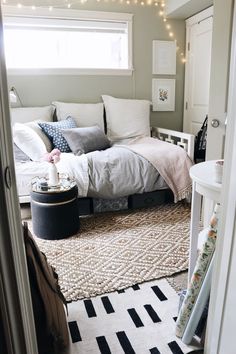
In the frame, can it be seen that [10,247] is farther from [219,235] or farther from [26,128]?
[26,128]

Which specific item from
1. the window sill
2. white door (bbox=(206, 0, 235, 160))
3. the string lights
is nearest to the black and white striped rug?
white door (bbox=(206, 0, 235, 160))

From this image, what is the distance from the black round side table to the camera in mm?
2283

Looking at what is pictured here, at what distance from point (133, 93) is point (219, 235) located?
127 inches

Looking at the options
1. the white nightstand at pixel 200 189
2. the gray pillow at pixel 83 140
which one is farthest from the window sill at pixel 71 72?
the white nightstand at pixel 200 189

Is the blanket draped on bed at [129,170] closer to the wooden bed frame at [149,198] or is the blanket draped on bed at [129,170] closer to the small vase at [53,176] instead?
the wooden bed frame at [149,198]

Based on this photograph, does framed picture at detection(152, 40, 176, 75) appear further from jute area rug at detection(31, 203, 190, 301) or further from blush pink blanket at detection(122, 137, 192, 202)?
jute area rug at detection(31, 203, 190, 301)

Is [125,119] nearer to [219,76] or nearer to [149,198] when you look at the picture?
[149,198]

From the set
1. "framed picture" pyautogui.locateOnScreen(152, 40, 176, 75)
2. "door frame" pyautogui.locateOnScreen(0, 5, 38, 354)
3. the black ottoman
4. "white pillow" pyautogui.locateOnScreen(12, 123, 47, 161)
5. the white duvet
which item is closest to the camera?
"door frame" pyautogui.locateOnScreen(0, 5, 38, 354)

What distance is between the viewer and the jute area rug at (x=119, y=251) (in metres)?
1.87

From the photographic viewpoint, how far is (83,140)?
3.11 metres

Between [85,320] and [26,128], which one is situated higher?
[26,128]

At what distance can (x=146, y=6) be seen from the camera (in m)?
3.82

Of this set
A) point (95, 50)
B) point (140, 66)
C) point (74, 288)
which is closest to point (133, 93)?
point (140, 66)

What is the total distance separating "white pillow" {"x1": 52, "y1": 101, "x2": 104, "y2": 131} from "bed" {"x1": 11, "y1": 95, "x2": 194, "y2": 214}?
12cm
